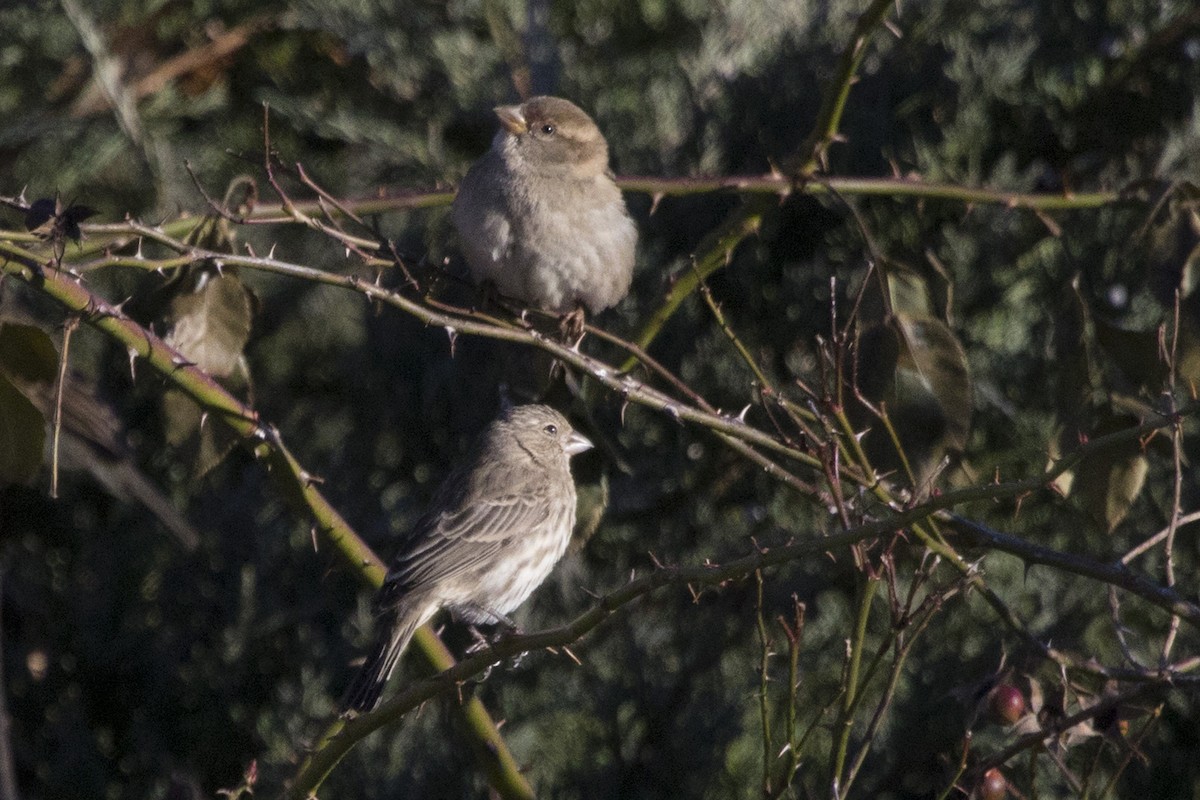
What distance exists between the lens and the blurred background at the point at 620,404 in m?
5.03

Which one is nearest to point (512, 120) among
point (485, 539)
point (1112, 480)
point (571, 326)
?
point (571, 326)

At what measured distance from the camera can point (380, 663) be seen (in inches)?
154

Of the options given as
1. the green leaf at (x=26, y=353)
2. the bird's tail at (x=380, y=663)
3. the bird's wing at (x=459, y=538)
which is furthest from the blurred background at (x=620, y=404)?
the green leaf at (x=26, y=353)

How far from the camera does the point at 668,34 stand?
6242 millimetres

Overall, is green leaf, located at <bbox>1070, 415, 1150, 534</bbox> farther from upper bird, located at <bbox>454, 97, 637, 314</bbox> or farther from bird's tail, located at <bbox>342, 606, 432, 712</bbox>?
upper bird, located at <bbox>454, 97, 637, 314</bbox>

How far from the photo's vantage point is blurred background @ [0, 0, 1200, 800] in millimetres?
5031

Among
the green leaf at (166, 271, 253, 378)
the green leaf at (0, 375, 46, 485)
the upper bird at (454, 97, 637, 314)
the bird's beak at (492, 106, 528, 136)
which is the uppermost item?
the green leaf at (0, 375, 46, 485)

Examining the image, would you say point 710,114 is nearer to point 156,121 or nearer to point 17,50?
point 156,121

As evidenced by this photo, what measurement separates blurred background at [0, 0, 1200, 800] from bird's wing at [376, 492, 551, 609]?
0.54 metres

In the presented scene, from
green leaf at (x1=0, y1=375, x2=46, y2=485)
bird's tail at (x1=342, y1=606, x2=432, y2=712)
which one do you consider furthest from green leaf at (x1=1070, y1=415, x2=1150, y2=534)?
green leaf at (x1=0, y1=375, x2=46, y2=485)

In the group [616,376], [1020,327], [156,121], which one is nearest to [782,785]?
[616,376]

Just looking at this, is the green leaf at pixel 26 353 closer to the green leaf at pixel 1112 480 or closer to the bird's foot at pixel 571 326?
the bird's foot at pixel 571 326

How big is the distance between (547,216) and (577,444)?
0.67 m

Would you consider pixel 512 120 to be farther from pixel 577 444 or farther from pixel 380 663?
pixel 380 663
